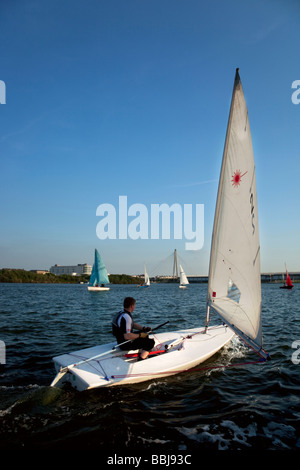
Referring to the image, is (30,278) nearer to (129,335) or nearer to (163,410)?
(129,335)

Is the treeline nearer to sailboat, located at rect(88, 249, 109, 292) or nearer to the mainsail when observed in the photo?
sailboat, located at rect(88, 249, 109, 292)

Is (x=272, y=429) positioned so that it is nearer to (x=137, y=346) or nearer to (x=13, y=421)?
(x=137, y=346)

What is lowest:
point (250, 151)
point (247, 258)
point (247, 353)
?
point (247, 353)

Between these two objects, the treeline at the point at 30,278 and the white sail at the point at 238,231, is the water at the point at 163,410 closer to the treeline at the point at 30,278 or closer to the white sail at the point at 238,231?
the white sail at the point at 238,231

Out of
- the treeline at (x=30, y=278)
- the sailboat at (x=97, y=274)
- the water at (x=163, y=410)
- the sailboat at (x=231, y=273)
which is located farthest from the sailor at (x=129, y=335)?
the treeline at (x=30, y=278)


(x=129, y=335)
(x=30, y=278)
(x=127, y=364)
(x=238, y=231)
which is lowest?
(x=30, y=278)

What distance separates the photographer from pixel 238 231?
23.7 ft

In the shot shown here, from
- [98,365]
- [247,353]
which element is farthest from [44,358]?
[247,353]

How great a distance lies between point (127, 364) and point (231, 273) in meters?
3.56

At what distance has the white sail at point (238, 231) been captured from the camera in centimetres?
692

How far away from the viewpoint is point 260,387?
6.61m

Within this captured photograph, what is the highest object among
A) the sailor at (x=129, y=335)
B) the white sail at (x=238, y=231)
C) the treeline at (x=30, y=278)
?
the white sail at (x=238, y=231)

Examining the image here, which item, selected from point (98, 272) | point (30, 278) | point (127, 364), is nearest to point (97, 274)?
point (98, 272)
